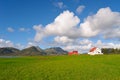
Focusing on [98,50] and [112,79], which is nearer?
[112,79]

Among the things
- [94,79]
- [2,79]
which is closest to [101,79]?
[94,79]

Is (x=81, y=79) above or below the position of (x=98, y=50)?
below

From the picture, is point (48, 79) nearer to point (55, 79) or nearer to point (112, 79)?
point (55, 79)

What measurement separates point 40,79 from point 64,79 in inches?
103

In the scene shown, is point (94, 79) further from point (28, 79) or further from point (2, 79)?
point (2, 79)

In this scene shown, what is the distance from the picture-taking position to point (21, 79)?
24.5 meters

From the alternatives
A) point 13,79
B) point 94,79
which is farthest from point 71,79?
point 13,79

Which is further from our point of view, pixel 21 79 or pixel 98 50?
pixel 98 50

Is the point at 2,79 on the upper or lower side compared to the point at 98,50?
lower

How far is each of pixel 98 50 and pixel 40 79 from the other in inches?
6647

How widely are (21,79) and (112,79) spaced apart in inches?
387

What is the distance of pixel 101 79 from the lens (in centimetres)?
2455

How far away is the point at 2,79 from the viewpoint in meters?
24.4

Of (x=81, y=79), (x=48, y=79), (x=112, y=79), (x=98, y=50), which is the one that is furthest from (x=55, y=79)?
(x=98, y=50)
